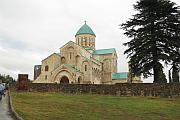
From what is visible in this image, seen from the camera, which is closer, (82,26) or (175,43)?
(175,43)

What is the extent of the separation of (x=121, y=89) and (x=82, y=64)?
3621 cm

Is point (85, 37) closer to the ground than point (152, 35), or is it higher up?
higher up

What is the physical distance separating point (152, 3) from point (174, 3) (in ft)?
8.72

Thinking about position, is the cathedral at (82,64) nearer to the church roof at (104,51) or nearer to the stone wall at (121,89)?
the church roof at (104,51)

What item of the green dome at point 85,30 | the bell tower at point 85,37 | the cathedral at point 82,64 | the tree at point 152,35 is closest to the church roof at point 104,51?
the cathedral at point 82,64

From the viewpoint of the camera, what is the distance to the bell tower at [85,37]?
3228 inches

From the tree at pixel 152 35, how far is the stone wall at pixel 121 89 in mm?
3898

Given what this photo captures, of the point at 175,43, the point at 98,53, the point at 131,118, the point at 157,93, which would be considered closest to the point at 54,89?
the point at 157,93

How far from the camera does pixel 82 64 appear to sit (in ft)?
246

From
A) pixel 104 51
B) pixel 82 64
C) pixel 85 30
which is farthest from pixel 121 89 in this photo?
pixel 104 51

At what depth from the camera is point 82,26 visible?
84.6m

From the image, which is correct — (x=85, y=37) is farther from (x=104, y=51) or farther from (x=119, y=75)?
(x=119, y=75)

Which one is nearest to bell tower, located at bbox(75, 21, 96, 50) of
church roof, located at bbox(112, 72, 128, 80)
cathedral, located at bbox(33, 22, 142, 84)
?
cathedral, located at bbox(33, 22, 142, 84)

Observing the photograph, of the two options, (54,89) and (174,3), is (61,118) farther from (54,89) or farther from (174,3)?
(174,3)
